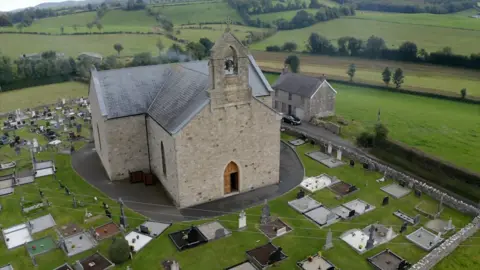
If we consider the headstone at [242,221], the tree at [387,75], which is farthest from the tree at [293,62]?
the headstone at [242,221]

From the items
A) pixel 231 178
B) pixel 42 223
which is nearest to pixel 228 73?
pixel 231 178

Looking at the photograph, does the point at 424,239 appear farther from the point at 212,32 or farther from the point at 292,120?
the point at 212,32

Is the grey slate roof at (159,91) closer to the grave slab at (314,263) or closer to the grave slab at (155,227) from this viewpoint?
the grave slab at (155,227)

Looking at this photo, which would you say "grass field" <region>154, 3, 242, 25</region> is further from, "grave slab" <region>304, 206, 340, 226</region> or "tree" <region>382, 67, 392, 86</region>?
"grave slab" <region>304, 206, 340, 226</region>

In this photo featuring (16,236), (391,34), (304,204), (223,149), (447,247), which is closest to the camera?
(447,247)

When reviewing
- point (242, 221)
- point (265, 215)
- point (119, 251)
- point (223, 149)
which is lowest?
point (242, 221)

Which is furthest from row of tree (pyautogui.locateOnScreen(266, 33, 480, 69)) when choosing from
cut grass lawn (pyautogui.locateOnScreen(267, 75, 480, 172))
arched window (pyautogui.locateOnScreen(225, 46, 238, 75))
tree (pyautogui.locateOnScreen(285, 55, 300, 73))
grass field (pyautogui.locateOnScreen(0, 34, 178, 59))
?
arched window (pyautogui.locateOnScreen(225, 46, 238, 75))
